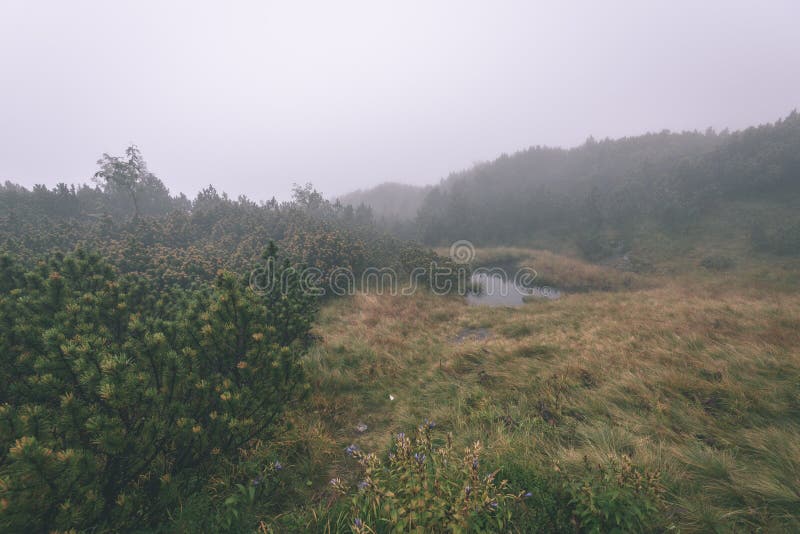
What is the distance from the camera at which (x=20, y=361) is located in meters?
3.35

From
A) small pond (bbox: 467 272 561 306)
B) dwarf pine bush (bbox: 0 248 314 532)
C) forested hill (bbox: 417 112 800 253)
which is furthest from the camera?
forested hill (bbox: 417 112 800 253)

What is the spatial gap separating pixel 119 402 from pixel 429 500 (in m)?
2.90

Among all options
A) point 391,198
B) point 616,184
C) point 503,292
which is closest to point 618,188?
point 616,184

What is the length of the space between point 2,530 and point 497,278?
72.1 ft

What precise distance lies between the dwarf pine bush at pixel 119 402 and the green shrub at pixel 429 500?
1765 mm

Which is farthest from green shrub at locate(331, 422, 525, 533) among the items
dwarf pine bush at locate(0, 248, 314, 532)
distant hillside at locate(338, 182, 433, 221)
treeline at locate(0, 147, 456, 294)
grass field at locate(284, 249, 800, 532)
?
distant hillside at locate(338, 182, 433, 221)

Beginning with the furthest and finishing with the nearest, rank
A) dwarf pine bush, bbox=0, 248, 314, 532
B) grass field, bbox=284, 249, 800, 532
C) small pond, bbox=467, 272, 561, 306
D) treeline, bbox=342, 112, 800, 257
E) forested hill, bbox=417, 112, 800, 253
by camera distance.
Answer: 1. forested hill, bbox=417, 112, 800, 253
2. treeline, bbox=342, 112, 800, 257
3. small pond, bbox=467, 272, 561, 306
4. grass field, bbox=284, 249, 800, 532
5. dwarf pine bush, bbox=0, 248, 314, 532

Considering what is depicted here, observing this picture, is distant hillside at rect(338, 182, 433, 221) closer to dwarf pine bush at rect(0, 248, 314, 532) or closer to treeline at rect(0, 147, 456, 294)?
treeline at rect(0, 147, 456, 294)

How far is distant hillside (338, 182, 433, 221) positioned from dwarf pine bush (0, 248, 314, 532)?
53372 millimetres

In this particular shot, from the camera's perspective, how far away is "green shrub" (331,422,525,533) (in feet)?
7.66

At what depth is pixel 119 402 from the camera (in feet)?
7.81

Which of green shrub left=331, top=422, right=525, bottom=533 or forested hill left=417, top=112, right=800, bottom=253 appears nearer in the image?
green shrub left=331, top=422, right=525, bottom=533

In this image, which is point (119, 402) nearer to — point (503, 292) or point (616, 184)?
point (503, 292)

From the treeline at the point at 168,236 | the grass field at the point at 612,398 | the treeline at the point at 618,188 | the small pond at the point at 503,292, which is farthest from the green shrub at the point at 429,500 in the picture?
the treeline at the point at 618,188
